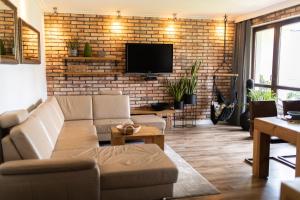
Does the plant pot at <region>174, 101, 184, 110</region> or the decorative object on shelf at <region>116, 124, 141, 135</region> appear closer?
the decorative object on shelf at <region>116, 124, 141, 135</region>

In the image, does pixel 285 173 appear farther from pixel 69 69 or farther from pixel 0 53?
pixel 69 69

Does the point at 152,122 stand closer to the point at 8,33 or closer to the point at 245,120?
the point at 245,120

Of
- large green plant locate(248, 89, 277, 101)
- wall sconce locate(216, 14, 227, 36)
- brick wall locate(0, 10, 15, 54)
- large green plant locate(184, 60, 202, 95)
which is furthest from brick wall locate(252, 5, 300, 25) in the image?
brick wall locate(0, 10, 15, 54)

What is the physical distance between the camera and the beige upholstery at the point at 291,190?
166 cm

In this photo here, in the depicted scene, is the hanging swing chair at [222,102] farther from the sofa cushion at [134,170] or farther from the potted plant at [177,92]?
the sofa cushion at [134,170]

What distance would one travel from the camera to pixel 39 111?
307 centimetres

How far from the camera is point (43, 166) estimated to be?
6.72ft

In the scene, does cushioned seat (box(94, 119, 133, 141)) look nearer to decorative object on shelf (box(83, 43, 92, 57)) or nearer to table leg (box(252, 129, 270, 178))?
decorative object on shelf (box(83, 43, 92, 57))

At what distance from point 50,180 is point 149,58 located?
154 inches

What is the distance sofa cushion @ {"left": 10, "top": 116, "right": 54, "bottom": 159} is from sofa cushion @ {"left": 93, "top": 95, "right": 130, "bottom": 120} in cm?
208

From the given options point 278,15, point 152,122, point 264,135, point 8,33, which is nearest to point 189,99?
point 152,122

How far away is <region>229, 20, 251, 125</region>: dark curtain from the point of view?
573 cm

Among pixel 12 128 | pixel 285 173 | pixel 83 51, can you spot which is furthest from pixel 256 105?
pixel 83 51

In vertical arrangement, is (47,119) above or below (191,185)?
above
